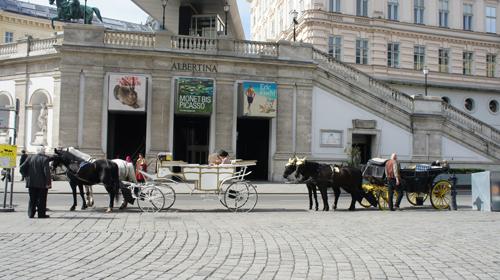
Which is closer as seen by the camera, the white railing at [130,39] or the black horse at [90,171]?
the black horse at [90,171]

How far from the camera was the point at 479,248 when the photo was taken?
8391mm

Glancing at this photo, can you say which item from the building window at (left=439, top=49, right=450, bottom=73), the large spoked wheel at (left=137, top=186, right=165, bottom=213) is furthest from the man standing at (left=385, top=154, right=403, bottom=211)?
the building window at (left=439, top=49, right=450, bottom=73)

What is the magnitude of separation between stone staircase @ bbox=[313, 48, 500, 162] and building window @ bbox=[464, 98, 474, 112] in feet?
40.4

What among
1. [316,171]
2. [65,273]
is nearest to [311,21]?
[316,171]

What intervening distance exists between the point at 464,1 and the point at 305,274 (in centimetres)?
4636

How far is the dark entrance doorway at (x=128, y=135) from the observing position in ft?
100.0

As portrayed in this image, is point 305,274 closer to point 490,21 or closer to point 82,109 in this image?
point 82,109

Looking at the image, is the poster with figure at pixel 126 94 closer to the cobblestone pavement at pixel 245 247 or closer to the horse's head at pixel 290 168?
the horse's head at pixel 290 168

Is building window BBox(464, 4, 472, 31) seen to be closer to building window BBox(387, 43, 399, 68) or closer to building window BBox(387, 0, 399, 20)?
building window BBox(387, 0, 399, 20)

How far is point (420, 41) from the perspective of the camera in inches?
1714

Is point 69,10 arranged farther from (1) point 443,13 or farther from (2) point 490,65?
(2) point 490,65

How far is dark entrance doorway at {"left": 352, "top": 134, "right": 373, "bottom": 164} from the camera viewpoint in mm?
32125

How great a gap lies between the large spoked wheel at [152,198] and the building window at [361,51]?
31.2 meters

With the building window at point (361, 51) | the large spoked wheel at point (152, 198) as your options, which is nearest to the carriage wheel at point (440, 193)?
the large spoked wheel at point (152, 198)
